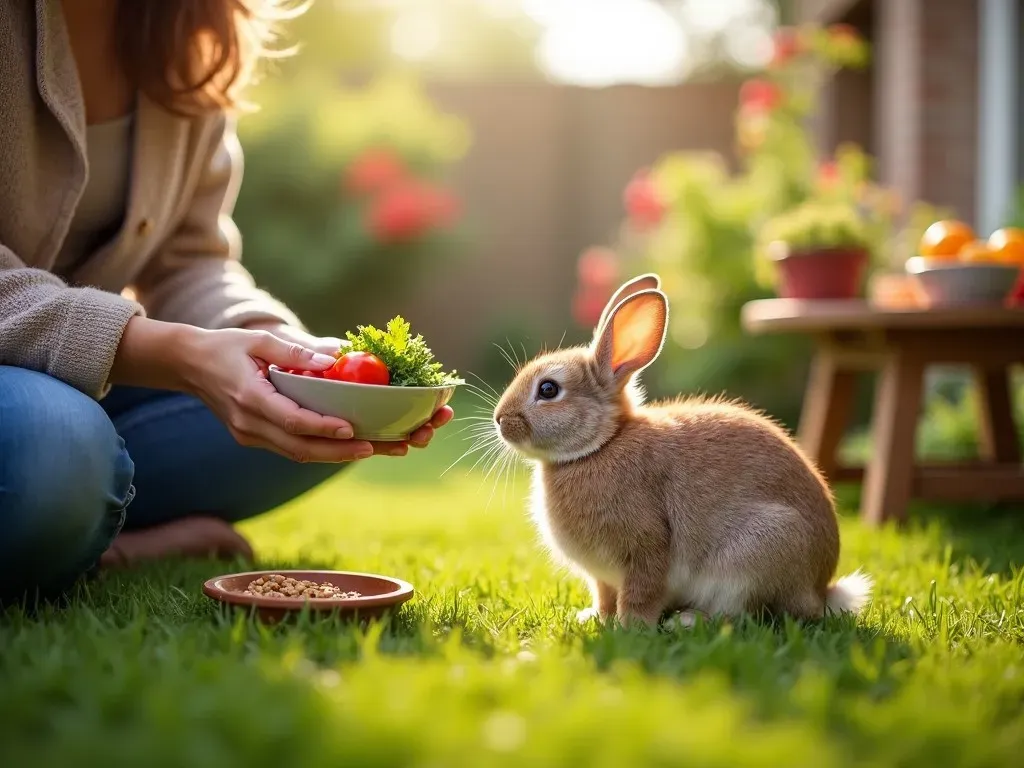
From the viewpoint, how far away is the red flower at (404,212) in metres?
8.49

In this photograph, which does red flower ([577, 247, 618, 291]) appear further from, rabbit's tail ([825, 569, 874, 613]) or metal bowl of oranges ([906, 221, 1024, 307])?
rabbit's tail ([825, 569, 874, 613])

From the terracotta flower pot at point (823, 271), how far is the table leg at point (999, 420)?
0.60m

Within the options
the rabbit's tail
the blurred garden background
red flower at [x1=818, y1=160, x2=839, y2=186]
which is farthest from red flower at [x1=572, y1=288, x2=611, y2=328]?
the rabbit's tail

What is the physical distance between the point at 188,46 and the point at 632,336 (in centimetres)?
123

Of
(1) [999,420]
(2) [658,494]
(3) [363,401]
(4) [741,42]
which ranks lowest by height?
(1) [999,420]

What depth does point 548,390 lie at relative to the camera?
2193 mm

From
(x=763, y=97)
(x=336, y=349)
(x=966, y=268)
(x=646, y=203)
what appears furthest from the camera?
(x=646, y=203)

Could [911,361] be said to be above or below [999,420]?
above


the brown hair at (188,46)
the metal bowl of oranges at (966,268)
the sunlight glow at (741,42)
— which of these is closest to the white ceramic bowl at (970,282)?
the metal bowl of oranges at (966,268)

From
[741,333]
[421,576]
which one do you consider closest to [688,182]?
[741,333]

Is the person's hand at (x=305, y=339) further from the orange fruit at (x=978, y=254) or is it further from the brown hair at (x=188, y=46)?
the orange fruit at (x=978, y=254)

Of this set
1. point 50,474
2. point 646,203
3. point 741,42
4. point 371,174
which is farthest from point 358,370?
point 741,42

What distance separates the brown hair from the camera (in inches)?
94.0

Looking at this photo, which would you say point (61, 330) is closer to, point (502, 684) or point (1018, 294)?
point (502, 684)
